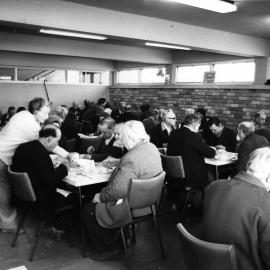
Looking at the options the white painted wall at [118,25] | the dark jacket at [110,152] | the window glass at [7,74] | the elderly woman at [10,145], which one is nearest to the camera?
the elderly woman at [10,145]

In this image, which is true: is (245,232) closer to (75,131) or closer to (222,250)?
(222,250)

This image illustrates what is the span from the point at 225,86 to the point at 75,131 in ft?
14.0

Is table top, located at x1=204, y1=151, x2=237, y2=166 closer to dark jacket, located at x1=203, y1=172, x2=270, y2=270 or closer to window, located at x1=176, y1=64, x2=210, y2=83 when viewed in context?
dark jacket, located at x1=203, y1=172, x2=270, y2=270

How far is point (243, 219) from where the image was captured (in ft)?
6.10

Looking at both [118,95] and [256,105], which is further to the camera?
[118,95]

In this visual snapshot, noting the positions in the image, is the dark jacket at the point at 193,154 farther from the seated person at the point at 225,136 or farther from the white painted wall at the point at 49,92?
the white painted wall at the point at 49,92

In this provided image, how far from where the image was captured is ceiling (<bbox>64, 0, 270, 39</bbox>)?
17.0ft

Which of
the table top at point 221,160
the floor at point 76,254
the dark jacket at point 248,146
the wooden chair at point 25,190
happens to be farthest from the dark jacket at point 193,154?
the wooden chair at point 25,190

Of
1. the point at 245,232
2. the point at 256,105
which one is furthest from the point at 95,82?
the point at 245,232

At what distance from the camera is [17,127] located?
159 inches

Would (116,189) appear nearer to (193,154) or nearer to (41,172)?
(41,172)

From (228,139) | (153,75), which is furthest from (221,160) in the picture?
(153,75)

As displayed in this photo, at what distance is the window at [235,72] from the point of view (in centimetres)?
900

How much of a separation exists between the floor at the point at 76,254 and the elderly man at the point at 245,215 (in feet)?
5.16
